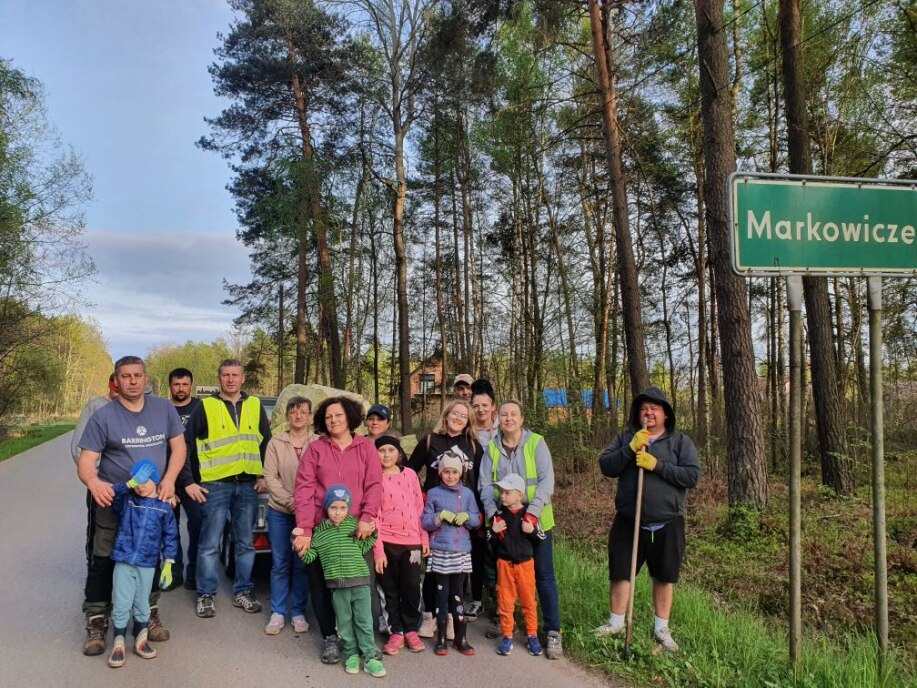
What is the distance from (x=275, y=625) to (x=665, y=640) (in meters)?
2.79

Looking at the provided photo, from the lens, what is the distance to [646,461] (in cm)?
425

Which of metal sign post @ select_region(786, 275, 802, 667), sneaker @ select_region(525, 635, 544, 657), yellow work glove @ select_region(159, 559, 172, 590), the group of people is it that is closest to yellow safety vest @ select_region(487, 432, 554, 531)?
the group of people

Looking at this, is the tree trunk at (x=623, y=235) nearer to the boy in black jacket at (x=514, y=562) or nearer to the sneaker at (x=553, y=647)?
the boy in black jacket at (x=514, y=562)

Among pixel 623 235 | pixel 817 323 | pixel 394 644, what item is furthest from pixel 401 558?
pixel 817 323

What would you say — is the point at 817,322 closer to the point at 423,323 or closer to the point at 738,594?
the point at 738,594

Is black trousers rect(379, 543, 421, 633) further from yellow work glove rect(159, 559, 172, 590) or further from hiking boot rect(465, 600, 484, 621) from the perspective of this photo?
yellow work glove rect(159, 559, 172, 590)

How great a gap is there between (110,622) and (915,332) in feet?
52.5

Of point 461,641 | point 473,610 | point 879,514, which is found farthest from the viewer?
point 473,610

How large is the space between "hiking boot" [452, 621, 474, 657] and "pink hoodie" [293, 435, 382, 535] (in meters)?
0.95

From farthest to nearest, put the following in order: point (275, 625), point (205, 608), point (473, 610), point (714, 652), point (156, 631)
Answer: point (205, 608) < point (473, 610) < point (275, 625) < point (156, 631) < point (714, 652)

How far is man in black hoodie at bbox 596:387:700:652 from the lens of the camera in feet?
14.1

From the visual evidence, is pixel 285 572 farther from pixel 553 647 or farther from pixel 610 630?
pixel 610 630

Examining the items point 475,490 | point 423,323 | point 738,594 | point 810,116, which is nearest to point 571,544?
point 738,594

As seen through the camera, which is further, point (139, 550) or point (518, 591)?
point (518, 591)
